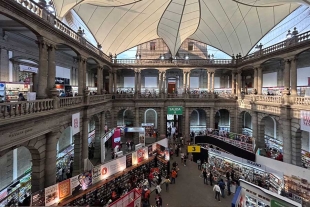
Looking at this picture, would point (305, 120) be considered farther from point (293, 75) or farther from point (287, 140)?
point (293, 75)

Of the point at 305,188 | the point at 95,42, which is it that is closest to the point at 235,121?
the point at 305,188

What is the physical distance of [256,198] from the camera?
9.96 metres

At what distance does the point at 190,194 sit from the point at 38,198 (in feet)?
31.4

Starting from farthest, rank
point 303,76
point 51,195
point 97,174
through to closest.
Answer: point 303,76, point 97,174, point 51,195

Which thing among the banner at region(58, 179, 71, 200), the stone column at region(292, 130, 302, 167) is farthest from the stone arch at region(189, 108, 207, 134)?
the banner at region(58, 179, 71, 200)

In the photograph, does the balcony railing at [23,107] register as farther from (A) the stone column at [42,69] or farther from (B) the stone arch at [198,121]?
(B) the stone arch at [198,121]

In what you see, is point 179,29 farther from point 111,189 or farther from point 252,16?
point 111,189

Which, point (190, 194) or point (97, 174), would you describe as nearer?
point (97, 174)

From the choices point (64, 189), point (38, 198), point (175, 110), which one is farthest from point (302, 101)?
point (38, 198)

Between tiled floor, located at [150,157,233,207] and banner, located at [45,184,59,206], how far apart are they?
20.1 feet

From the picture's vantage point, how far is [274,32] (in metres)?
22.0

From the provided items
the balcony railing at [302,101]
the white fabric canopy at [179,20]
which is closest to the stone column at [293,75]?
the balcony railing at [302,101]

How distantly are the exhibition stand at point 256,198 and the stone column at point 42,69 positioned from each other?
11909 millimetres

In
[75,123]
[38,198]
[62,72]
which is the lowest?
[38,198]
